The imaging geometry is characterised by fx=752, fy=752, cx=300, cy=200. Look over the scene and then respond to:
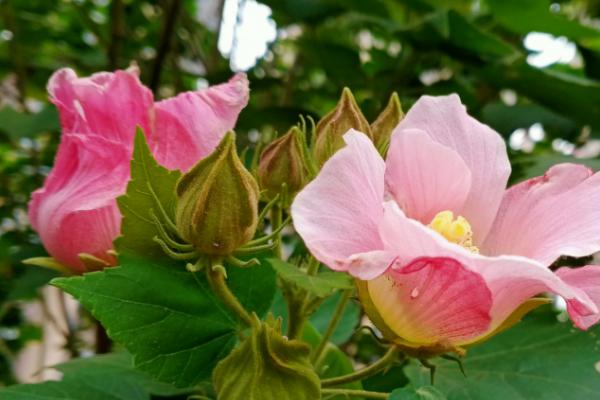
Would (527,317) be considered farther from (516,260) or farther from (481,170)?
(516,260)

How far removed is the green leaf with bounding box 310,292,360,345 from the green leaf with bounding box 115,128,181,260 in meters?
0.32

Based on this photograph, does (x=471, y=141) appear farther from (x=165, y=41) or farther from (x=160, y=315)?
(x=165, y=41)

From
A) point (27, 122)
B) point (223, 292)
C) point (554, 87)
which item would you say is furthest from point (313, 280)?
point (27, 122)

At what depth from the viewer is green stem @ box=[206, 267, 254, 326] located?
1.55 ft

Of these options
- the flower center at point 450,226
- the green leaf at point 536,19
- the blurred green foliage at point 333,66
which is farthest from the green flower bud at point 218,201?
the green leaf at point 536,19

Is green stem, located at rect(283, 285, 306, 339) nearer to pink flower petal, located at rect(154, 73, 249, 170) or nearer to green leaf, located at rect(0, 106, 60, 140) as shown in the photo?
pink flower petal, located at rect(154, 73, 249, 170)

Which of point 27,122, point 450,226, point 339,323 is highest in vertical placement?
point 450,226

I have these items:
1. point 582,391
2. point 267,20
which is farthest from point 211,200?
point 267,20

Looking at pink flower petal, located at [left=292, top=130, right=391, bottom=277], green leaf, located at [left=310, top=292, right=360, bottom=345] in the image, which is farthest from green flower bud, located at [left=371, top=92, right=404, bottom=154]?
green leaf, located at [left=310, top=292, right=360, bottom=345]

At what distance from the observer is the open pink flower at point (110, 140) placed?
521mm

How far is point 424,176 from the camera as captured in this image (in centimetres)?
48

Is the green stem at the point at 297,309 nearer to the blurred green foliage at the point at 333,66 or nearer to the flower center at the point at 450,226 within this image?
the flower center at the point at 450,226

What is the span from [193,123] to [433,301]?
213 millimetres

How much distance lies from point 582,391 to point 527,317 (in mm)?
160
